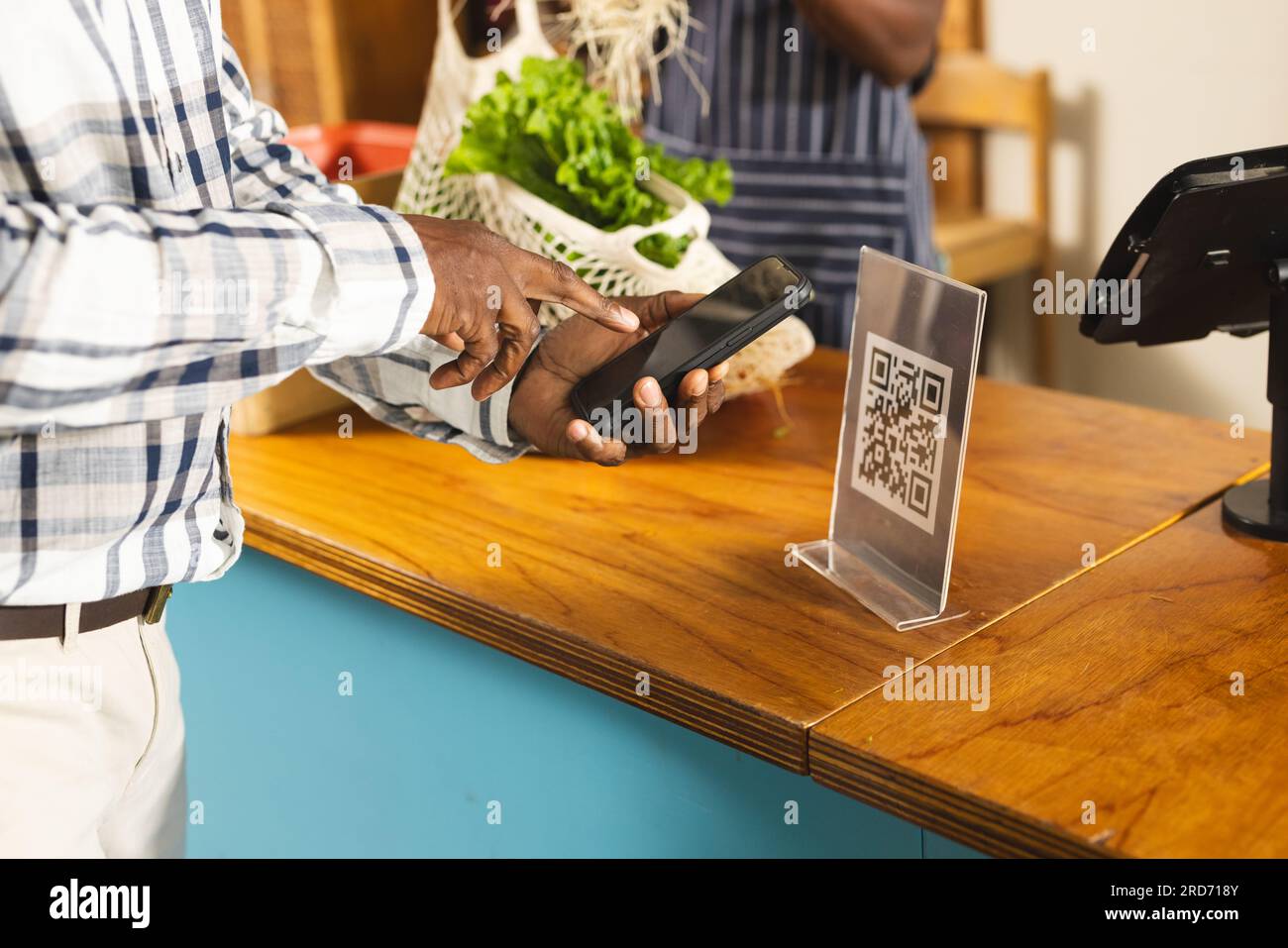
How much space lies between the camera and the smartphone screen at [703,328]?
1.06 metres

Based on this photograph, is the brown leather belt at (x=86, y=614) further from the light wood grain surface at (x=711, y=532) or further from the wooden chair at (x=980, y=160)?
the wooden chair at (x=980, y=160)

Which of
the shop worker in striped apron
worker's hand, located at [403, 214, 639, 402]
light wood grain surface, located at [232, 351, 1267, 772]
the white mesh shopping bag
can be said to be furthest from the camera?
the shop worker in striped apron

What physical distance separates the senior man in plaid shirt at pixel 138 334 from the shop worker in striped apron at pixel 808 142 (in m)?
0.97

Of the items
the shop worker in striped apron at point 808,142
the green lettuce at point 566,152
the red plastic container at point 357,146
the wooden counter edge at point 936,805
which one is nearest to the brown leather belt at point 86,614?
the wooden counter edge at point 936,805

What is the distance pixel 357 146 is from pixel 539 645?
1.20m

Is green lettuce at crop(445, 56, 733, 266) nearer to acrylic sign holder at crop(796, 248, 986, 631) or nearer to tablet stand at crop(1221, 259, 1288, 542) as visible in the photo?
acrylic sign holder at crop(796, 248, 986, 631)

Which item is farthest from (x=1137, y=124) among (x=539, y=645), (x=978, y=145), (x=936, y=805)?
(x=936, y=805)

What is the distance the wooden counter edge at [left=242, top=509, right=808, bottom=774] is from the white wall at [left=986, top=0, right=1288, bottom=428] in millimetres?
1977

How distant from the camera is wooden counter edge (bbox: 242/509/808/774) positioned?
96 centimetres

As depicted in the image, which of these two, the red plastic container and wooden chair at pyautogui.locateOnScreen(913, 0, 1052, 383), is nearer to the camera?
the red plastic container

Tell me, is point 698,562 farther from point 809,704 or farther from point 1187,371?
point 1187,371

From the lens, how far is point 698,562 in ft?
3.96

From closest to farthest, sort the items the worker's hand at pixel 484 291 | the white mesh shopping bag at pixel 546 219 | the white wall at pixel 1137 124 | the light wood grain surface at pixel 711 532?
1. the worker's hand at pixel 484 291
2. the light wood grain surface at pixel 711 532
3. the white mesh shopping bag at pixel 546 219
4. the white wall at pixel 1137 124

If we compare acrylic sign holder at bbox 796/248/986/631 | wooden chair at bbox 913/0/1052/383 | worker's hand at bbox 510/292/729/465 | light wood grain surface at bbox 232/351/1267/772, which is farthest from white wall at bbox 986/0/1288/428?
worker's hand at bbox 510/292/729/465
